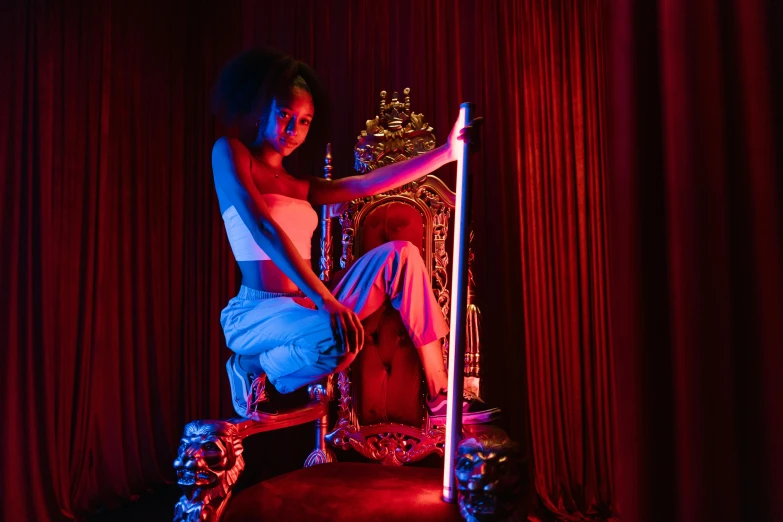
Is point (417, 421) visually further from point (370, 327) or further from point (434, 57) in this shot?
point (434, 57)

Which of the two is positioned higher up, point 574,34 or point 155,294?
point 574,34

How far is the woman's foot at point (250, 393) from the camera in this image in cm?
149

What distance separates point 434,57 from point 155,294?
1.65 meters

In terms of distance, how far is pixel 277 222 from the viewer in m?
1.53

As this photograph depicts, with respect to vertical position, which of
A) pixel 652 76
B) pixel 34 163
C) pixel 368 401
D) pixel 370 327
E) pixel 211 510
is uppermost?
pixel 652 76

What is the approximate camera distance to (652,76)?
160 centimetres

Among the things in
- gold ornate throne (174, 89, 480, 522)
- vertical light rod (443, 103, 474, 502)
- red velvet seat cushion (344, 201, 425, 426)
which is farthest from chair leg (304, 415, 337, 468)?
vertical light rod (443, 103, 474, 502)

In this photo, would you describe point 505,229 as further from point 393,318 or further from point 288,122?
point 288,122

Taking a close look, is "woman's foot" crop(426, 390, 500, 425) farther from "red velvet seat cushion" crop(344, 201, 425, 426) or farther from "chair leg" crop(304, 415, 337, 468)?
"chair leg" crop(304, 415, 337, 468)

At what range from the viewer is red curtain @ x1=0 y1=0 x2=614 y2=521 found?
2.03 m

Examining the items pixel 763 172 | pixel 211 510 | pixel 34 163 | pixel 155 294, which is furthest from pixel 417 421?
pixel 34 163

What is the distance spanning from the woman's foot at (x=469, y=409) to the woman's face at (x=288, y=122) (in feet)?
2.84

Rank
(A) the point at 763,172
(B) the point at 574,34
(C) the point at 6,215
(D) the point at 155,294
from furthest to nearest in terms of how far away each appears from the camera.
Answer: (D) the point at 155,294 < (B) the point at 574,34 < (C) the point at 6,215 < (A) the point at 763,172

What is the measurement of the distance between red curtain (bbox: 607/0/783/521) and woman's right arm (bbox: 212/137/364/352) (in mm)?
789
